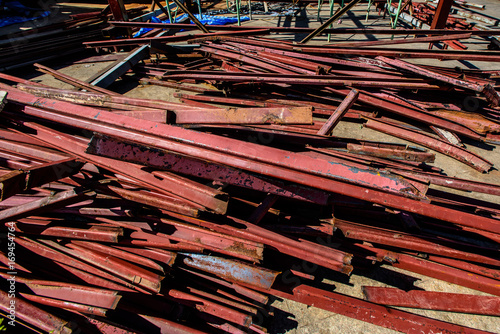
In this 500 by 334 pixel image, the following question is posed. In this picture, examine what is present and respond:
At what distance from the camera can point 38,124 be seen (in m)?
2.69

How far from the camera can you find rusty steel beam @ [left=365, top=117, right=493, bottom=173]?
10.6 feet

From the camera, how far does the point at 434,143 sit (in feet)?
11.7

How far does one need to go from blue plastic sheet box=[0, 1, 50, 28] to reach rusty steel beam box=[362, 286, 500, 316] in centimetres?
1616

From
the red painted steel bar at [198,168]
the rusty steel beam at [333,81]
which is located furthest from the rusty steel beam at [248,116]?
the rusty steel beam at [333,81]

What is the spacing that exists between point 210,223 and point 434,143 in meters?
3.29

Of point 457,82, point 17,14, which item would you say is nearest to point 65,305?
point 457,82

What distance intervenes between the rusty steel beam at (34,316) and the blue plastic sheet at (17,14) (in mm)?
14389

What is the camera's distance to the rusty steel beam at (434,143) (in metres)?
3.25

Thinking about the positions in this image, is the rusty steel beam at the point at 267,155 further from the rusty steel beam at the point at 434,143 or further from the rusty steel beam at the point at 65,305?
the rusty steel beam at the point at 434,143

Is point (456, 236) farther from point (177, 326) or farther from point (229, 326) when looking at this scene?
point (177, 326)

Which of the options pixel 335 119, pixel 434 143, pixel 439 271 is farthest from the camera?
pixel 434 143

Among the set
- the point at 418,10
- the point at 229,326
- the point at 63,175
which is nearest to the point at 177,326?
the point at 229,326

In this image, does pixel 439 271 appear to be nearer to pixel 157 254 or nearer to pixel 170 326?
pixel 170 326

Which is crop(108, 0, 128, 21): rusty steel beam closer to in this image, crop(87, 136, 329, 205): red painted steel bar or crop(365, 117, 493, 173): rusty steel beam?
crop(87, 136, 329, 205): red painted steel bar
